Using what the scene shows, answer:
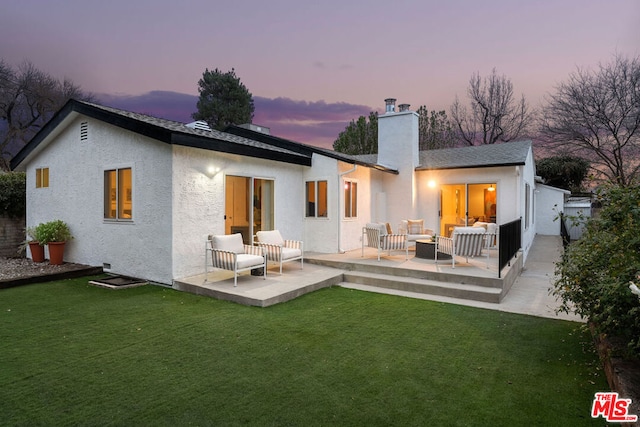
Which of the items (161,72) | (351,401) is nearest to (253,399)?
(351,401)

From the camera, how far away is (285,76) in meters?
20.7

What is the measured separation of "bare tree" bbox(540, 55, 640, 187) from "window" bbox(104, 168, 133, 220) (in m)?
22.0

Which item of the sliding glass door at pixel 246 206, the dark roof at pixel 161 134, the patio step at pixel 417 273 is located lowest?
the patio step at pixel 417 273

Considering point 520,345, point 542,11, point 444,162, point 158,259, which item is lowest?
point 520,345

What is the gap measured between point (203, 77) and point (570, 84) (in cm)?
2632

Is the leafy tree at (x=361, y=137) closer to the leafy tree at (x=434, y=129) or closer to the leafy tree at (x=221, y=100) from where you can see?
the leafy tree at (x=434, y=129)

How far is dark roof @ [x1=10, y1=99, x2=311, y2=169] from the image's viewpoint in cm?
709

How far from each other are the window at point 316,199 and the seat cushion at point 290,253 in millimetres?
2267

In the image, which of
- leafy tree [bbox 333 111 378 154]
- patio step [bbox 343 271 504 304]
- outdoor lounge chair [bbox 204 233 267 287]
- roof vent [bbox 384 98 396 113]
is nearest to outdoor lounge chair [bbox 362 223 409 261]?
patio step [bbox 343 271 504 304]

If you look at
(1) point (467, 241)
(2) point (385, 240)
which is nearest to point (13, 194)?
(2) point (385, 240)

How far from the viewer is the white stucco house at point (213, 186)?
291 inches

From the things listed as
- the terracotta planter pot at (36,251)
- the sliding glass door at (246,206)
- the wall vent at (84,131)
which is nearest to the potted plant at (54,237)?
the terracotta planter pot at (36,251)

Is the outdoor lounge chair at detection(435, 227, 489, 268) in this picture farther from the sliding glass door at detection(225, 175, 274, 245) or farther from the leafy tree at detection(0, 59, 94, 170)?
the leafy tree at detection(0, 59, 94, 170)

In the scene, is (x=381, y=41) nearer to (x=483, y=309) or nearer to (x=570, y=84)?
(x=570, y=84)
